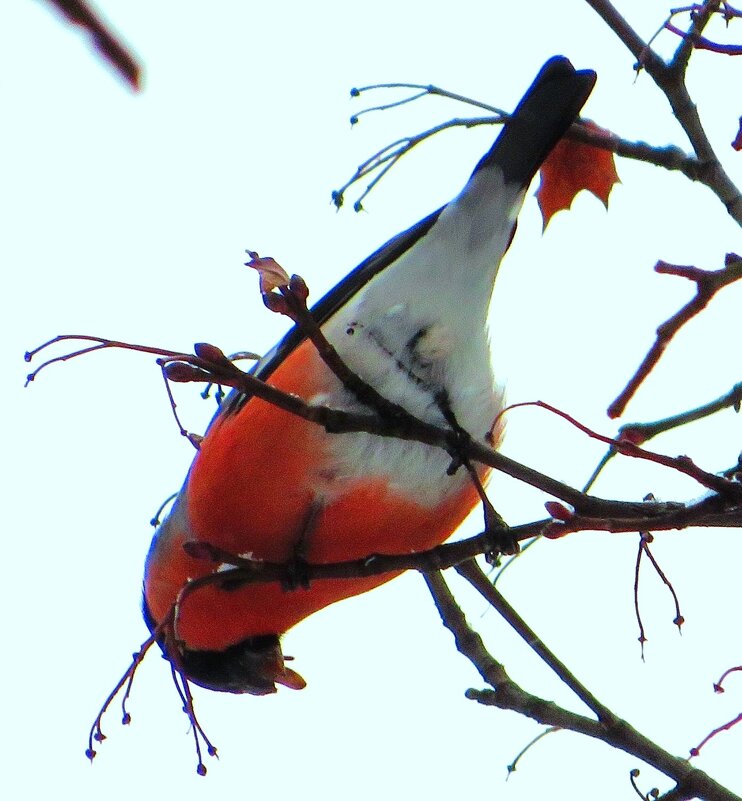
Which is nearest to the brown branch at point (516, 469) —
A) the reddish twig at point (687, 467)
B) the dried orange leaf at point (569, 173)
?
the reddish twig at point (687, 467)

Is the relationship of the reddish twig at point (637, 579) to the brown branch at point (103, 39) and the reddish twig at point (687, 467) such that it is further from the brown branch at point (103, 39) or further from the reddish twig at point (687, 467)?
the brown branch at point (103, 39)

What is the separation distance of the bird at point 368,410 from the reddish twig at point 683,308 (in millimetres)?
857

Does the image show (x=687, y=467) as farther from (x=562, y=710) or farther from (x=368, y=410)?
(x=368, y=410)

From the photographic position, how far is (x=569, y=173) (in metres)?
2.64

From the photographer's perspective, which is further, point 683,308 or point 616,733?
point 616,733

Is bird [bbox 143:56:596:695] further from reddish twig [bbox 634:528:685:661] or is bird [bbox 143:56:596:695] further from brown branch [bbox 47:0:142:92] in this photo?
brown branch [bbox 47:0:142:92]

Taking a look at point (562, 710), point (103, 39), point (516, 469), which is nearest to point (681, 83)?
point (516, 469)

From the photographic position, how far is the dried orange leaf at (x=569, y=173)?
8.23 feet

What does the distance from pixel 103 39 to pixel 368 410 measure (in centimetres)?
210

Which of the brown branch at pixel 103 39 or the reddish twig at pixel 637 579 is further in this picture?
the reddish twig at pixel 637 579

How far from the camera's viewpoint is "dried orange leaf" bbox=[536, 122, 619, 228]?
251 centimetres

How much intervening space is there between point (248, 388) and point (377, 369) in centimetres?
111

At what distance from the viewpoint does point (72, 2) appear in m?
0.29

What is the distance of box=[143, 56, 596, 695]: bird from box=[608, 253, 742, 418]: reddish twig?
0.86m
